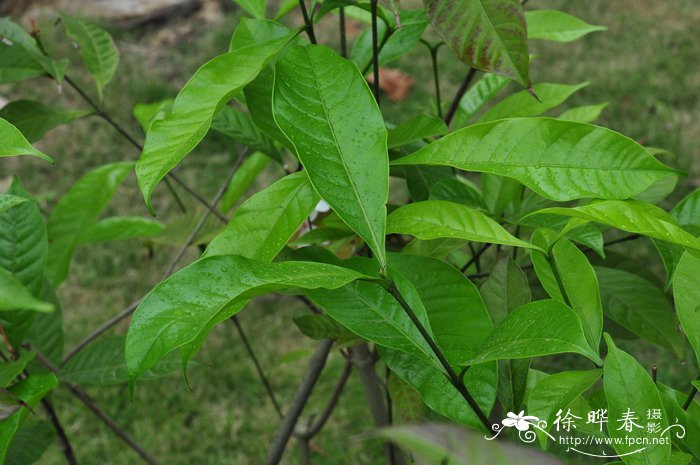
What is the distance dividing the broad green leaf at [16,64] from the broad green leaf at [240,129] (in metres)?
0.27

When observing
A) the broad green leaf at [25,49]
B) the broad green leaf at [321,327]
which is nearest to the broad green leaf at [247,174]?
the broad green leaf at [25,49]

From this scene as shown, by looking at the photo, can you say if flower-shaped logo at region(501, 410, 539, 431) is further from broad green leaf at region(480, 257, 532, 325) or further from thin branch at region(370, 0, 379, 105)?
thin branch at region(370, 0, 379, 105)

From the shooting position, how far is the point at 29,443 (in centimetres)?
120

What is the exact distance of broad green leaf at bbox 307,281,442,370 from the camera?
73 centimetres

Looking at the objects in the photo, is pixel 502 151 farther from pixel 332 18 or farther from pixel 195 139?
pixel 332 18

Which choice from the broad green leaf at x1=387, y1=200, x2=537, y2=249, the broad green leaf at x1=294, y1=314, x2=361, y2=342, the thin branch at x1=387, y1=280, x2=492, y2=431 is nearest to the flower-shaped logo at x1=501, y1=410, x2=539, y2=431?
the thin branch at x1=387, y1=280, x2=492, y2=431

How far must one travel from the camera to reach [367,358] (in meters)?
1.23

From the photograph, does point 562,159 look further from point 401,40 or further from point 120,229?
point 120,229

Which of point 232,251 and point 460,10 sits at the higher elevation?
point 460,10

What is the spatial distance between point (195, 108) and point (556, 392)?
43 centimetres

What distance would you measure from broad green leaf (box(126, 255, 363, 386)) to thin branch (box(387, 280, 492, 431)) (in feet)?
0.15

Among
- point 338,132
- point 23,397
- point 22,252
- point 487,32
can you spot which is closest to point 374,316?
point 338,132

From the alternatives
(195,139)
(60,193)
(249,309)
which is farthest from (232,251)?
(60,193)

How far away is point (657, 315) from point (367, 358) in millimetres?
438
